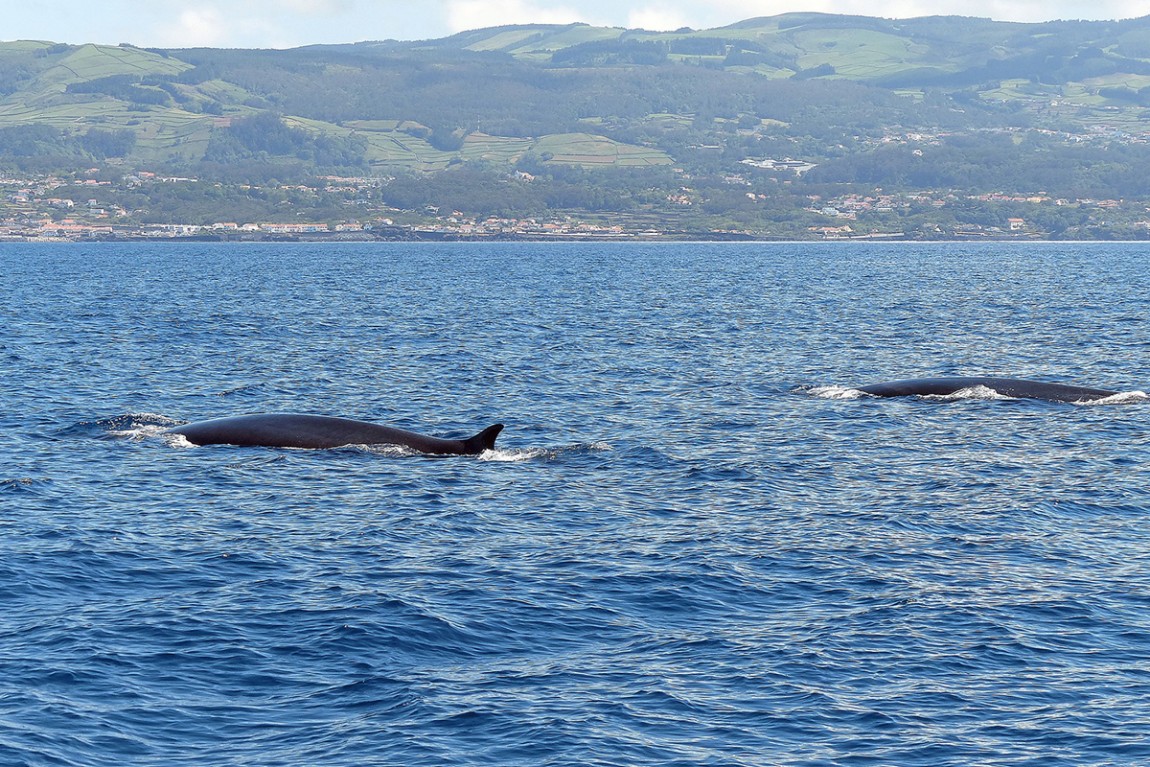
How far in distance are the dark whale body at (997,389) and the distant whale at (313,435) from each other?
64.4 feet

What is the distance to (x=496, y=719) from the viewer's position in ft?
67.6

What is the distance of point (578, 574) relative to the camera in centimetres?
2842

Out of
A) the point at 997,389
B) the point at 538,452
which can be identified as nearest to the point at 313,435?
the point at 538,452

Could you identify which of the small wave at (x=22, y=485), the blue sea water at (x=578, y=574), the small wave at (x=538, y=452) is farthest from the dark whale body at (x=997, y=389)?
the small wave at (x=22, y=485)

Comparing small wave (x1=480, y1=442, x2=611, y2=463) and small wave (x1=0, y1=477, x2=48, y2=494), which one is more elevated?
small wave (x1=480, y1=442, x2=611, y2=463)

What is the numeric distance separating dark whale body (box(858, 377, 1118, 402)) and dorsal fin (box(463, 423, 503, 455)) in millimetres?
19376

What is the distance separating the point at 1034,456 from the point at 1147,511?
284 inches

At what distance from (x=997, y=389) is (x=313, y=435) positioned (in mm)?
26820

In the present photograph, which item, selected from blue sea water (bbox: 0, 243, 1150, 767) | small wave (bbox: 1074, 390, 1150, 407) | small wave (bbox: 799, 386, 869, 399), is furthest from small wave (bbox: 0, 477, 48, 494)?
small wave (bbox: 1074, 390, 1150, 407)

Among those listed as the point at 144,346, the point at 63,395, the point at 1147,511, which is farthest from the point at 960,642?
the point at 144,346

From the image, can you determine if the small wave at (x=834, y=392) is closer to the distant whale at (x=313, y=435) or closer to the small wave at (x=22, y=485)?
the distant whale at (x=313, y=435)

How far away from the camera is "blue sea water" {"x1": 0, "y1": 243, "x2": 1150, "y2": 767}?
20.4 metres

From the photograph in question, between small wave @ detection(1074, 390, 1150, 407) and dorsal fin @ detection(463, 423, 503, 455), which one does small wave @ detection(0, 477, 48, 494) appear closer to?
dorsal fin @ detection(463, 423, 503, 455)

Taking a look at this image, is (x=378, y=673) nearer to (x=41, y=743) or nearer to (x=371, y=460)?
(x=41, y=743)
